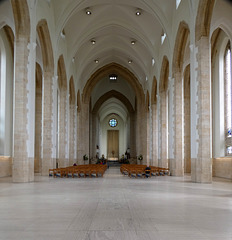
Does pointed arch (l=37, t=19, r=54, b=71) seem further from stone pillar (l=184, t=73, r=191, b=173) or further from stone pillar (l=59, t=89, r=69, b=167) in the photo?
stone pillar (l=184, t=73, r=191, b=173)

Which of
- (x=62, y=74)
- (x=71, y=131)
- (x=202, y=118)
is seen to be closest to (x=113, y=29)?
(x=62, y=74)

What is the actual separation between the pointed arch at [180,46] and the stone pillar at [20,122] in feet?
30.2

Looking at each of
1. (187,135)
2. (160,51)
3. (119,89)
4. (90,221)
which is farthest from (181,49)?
(119,89)

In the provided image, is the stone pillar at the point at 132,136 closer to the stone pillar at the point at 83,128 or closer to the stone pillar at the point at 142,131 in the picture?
the stone pillar at the point at 142,131

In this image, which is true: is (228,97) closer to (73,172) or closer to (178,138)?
(178,138)

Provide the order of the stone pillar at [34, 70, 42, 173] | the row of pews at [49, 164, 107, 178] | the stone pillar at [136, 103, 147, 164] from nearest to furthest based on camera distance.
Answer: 1. the row of pews at [49, 164, 107, 178]
2. the stone pillar at [34, 70, 42, 173]
3. the stone pillar at [136, 103, 147, 164]

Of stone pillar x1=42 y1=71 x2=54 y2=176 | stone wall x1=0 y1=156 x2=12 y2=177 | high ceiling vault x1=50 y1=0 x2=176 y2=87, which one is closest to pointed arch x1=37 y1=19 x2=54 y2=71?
stone pillar x1=42 y1=71 x2=54 y2=176

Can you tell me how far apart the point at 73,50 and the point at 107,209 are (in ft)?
67.9

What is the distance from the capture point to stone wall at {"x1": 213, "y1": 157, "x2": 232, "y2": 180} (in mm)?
18031

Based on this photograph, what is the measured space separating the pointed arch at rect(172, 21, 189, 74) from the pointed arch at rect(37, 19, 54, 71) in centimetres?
791

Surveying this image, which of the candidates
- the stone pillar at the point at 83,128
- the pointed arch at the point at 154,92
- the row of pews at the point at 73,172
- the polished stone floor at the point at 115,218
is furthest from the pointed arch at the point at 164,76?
the polished stone floor at the point at 115,218

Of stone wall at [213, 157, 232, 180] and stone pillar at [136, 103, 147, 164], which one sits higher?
stone pillar at [136, 103, 147, 164]

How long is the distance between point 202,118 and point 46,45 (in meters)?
11.0

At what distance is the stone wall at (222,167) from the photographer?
18.0 meters
